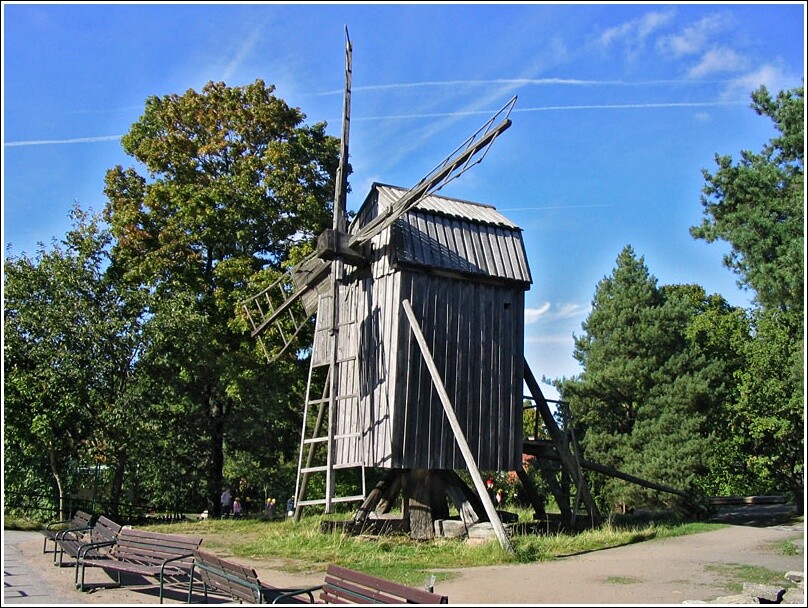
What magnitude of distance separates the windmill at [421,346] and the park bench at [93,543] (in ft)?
16.2

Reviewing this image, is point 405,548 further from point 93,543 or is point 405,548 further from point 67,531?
point 67,531

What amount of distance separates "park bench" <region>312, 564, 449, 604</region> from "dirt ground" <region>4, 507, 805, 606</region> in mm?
2149

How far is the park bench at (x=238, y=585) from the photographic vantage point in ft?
28.8

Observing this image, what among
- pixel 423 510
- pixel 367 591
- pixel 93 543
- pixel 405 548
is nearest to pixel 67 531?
pixel 93 543

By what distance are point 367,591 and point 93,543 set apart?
556 cm

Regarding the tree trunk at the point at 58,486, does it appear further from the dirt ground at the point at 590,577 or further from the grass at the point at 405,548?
the dirt ground at the point at 590,577

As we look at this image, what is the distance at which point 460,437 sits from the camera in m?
15.7

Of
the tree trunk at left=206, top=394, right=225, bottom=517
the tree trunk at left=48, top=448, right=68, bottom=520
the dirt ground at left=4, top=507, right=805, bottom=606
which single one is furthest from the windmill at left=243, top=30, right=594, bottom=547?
the tree trunk at left=48, top=448, right=68, bottom=520

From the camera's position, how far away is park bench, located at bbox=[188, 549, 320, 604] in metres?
8.77

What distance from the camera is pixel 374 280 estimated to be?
18.5 meters

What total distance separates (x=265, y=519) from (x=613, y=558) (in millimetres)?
11448

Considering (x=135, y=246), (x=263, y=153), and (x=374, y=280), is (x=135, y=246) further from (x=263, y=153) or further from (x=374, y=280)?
(x=374, y=280)

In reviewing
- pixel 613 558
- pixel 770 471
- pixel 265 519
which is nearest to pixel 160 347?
pixel 265 519

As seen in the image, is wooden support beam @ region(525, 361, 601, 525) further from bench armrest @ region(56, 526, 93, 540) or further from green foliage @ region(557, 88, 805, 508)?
bench armrest @ region(56, 526, 93, 540)
